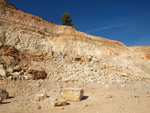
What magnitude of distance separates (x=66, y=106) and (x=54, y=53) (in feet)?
32.2

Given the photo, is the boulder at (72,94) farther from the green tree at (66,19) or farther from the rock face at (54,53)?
the green tree at (66,19)

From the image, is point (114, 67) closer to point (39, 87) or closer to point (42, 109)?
point (39, 87)

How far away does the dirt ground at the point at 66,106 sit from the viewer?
16.8ft

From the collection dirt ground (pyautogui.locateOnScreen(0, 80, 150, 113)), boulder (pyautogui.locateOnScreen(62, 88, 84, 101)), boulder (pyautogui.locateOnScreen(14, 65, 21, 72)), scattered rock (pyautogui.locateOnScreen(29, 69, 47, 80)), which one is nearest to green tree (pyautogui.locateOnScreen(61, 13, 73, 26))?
scattered rock (pyautogui.locateOnScreen(29, 69, 47, 80))

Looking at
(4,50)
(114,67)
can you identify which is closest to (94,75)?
(114,67)

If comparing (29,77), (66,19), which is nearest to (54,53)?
(29,77)

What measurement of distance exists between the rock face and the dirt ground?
1948 millimetres

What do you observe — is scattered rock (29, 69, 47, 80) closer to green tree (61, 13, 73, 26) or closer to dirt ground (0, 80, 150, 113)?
dirt ground (0, 80, 150, 113)

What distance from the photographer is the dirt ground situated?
5.11 metres

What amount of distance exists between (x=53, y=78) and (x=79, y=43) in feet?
29.8

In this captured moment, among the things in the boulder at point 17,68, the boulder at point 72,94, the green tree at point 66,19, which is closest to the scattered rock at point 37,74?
the boulder at point 17,68

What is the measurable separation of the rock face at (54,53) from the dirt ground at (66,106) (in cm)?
195

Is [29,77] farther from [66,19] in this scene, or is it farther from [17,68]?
[66,19]

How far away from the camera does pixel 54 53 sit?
578 inches
